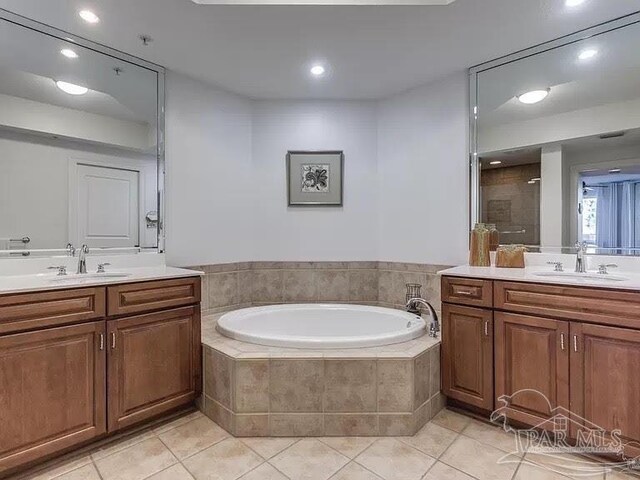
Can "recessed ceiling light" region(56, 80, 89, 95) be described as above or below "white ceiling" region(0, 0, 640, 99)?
below

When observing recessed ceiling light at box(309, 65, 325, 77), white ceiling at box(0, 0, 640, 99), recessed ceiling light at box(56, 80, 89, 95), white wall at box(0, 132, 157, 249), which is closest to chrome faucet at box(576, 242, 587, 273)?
white ceiling at box(0, 0, 640, 99)

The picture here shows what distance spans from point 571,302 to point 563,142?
1161 millimetres

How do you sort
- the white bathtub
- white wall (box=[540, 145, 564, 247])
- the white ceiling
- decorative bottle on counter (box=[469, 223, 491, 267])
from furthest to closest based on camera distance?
1. the white bathtub
2. decorative bottle on counter (box=[469, 223, 491, 267])
3. white wall (box=[540, 145, 564, 247])
4. the white ceiling

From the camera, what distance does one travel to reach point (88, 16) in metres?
1.92

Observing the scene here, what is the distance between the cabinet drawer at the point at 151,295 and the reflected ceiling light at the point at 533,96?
8.19 ft

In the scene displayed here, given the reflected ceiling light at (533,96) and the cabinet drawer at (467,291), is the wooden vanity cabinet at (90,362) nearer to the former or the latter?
the cabinet drawer at (467,291)

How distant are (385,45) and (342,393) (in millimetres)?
2123

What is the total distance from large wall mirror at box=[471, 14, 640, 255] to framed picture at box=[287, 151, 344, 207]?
1.11 m

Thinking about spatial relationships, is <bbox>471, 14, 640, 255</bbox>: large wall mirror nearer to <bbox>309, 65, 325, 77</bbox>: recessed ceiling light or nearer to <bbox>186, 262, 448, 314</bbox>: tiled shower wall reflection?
<bbox>186, 262, 448, 314</bbox>: tiled shower wall reflection

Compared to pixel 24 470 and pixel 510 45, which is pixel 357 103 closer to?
pixel 510 45

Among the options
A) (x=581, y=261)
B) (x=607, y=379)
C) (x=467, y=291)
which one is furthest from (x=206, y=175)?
(x=607, y=379)

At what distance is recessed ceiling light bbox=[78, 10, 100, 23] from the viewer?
189cm

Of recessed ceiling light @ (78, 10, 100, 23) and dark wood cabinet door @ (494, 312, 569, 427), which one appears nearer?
dark wood cabinet door @ (494, 312, 569, 427)

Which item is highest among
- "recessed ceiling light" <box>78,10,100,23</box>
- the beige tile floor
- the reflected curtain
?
"recessed ceiling light" <box>78,10,100,23</box>
